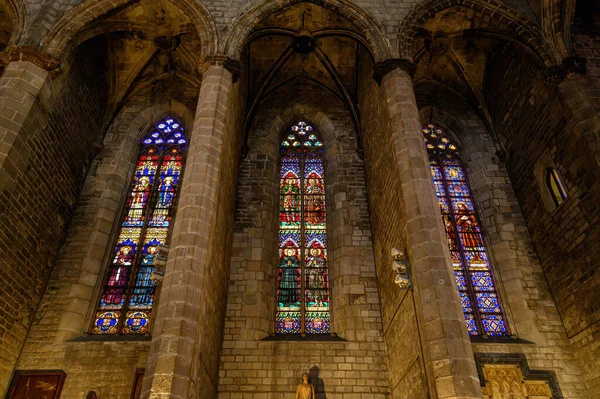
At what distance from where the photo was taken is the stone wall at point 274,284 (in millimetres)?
8188

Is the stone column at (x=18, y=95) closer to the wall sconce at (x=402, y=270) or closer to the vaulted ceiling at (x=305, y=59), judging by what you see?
the vaulted ceiling at (x=305, y=59)

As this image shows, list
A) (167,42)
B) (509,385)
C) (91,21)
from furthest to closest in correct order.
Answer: (167,42)
(91,21)
(509,385)

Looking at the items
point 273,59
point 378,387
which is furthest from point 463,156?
point 378,387

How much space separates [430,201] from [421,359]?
244 cm

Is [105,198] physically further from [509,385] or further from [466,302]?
[509,385]

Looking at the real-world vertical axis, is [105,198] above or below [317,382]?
above

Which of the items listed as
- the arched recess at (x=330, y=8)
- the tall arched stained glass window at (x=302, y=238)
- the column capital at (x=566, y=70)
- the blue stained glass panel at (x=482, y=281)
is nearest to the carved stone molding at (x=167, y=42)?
the arched recess at (x=330, y=8)

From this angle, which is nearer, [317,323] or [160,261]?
[160,261]

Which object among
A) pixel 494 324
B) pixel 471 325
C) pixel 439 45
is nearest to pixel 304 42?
pixel 439 45

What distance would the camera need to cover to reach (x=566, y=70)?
9188mm

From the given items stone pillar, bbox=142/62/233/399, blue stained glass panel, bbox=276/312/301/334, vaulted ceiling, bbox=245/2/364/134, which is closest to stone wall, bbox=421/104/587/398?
vaulted ceiling, bbox=245/2/364/134

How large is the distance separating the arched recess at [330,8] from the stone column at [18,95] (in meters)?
3.67

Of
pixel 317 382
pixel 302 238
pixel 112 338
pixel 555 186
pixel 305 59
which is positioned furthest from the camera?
pixel 305 59

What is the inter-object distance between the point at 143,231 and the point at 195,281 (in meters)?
4.38
